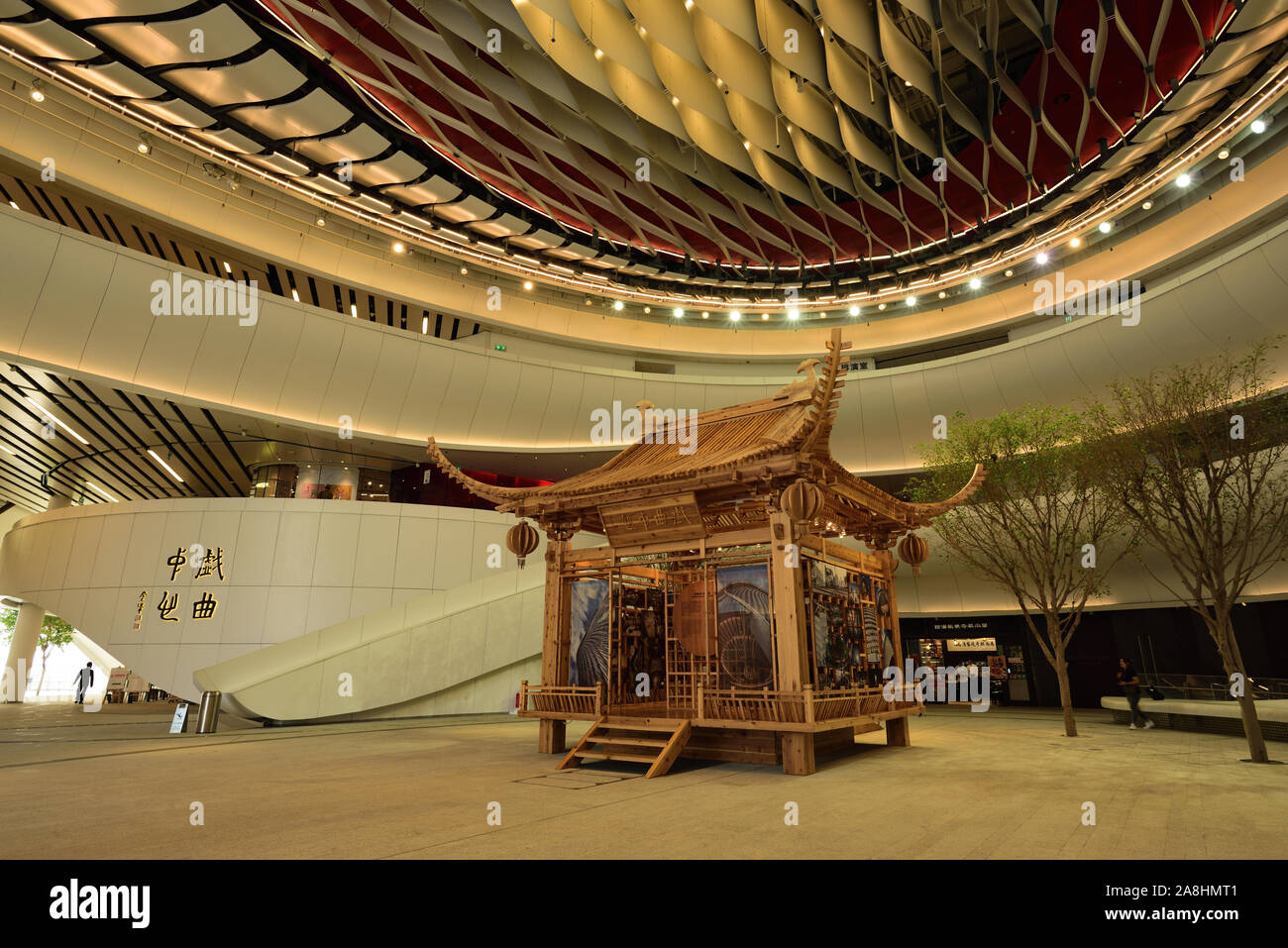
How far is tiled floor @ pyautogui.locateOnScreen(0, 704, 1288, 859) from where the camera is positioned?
420 centimetres

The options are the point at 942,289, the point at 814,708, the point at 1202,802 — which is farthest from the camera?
the point at 942,289

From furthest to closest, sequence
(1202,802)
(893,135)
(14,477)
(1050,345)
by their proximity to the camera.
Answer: (14,477), (1050,345), (893,135), (1202,802)

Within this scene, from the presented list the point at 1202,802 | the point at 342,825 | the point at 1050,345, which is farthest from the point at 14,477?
the point at 1050,345

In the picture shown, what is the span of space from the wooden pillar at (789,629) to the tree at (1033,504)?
6.41 meters

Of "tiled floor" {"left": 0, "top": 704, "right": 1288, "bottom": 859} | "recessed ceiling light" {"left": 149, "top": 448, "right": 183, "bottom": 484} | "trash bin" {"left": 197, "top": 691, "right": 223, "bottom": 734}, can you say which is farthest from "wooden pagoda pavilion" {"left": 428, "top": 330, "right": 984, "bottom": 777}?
"recessed ceiling light" {"left": 149, "top": 448, "right": 183, "bottom": 484}

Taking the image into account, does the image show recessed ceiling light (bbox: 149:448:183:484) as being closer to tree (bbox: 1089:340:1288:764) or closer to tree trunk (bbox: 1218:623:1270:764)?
tree (bbox: 1089:340:1288:764)

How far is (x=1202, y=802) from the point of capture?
5617mm

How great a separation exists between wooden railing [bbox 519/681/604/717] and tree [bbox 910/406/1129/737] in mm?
8162

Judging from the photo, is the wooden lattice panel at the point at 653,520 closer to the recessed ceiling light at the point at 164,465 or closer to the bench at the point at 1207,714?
the bench at the point at 1207,714

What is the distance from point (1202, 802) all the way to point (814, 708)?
3.33 meters

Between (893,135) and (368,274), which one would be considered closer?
(893,135)

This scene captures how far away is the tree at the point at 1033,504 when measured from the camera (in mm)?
12297

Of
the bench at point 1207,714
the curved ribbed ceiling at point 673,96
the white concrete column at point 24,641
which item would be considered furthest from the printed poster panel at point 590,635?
the white concrete column at point 24,641
